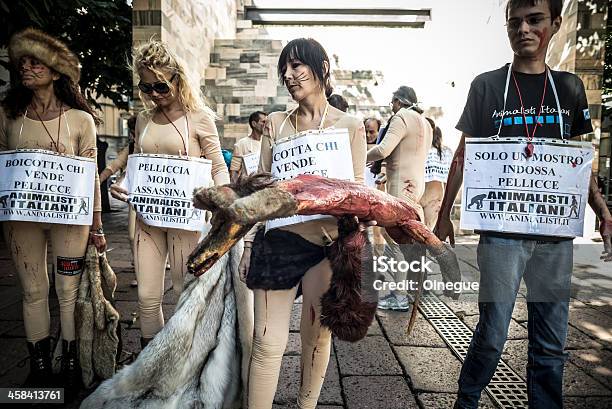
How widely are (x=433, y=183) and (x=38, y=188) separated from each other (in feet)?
12.8

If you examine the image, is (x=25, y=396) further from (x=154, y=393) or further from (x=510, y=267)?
(x=510, y=267)

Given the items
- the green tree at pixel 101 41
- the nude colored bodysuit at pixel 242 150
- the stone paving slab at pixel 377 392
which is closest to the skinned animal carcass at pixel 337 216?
the stone paving slab at pixel 377 392

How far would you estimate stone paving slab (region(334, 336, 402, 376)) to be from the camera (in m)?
3.04

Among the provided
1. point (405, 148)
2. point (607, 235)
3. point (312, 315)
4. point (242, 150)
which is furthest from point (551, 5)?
point (242, 150)

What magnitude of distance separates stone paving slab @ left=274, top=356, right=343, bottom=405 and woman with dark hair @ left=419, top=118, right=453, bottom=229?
2274mm

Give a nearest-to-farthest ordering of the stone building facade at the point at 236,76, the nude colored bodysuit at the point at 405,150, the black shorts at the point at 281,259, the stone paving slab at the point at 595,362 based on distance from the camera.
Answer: the black shorts at the point at 281,259, the stone paving slab at the point at 595,362, the nude colored bodysuit at the point at 405,150, the stone building facade at the point at 236,76

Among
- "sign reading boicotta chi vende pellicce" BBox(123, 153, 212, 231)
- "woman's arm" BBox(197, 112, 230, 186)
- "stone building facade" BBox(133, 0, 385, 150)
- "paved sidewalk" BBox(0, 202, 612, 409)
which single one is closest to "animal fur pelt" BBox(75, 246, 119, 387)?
"paved sidewalk" BBox(0, 202, 612, 409)

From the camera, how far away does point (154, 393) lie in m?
2.13

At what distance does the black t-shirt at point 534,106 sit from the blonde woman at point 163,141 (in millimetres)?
1701

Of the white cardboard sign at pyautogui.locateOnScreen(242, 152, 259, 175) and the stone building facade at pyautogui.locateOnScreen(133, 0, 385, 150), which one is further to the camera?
the stone building facade at pyautogui.locateOnScreen(133, 0, 385, 150)

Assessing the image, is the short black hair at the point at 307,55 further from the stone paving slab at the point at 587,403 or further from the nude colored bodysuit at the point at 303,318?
the stone paving slab at the point at 587,403

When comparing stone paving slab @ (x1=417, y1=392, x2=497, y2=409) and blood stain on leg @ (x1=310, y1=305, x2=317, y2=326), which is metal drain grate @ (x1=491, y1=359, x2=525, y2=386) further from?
blood stain on leg @ (x1=310, y1=305, x2=317, y2=326)

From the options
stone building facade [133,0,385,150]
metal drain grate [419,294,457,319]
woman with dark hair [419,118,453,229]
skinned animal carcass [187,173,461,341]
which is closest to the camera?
skinned animal carcass [187,173,461,341]

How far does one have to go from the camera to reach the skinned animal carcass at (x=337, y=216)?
4.74 ft
